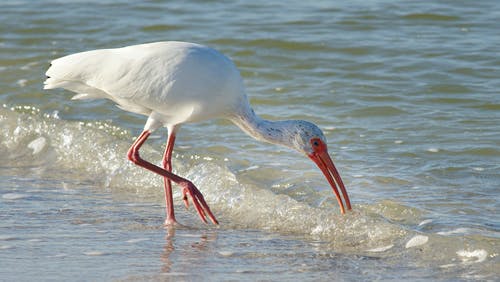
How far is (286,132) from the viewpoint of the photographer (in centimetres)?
796

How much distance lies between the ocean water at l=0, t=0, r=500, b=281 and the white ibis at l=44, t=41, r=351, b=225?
1.44ft

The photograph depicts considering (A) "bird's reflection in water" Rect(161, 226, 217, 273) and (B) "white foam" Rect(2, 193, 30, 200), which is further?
(B) "white foam" Rect(2, 193, 30, 200)

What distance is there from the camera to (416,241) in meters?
6.97

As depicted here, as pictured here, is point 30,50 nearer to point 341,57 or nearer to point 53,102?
point 53,102

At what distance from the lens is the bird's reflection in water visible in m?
6.46

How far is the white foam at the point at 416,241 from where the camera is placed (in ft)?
22.7

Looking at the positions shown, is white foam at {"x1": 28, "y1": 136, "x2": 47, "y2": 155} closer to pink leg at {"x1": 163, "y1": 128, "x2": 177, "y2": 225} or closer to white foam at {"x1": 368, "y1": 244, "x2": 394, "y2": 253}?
pink leg at {"x1": 163, "y1": 128, "x2": 177, "y2": 225}

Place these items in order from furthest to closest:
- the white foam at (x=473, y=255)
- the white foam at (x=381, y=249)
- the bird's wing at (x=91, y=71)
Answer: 1. the bird's wing at (x=91, y=71)
2. the white foam at (x=381, y=249)
3. the white foam at (x=473, y=255)

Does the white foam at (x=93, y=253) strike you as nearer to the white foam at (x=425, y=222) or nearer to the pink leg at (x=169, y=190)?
the pink leg at (x=169, y=190)

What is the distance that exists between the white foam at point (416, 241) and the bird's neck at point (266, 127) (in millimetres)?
1443

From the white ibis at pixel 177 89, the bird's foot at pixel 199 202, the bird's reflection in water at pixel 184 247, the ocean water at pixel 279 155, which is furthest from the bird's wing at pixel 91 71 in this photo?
the bird's reflection in water at pixel 184 247

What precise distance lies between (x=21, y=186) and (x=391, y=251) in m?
3.51

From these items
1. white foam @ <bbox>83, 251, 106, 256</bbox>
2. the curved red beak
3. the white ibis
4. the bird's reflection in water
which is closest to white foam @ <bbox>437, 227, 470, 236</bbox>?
the white ibis

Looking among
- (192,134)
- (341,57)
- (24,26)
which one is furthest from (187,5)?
(192,134)
